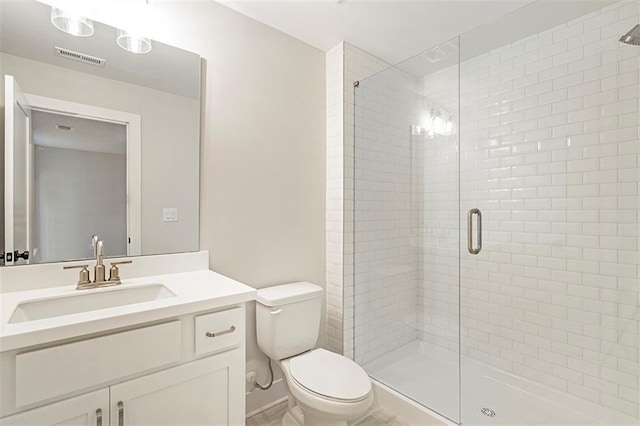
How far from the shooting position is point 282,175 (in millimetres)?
2062

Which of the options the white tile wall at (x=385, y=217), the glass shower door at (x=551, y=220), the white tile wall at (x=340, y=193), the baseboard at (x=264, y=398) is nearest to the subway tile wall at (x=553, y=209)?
the glass shower door at (x=551, y=220)

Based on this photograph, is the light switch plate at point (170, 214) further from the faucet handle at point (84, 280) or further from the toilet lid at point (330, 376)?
the toilet lid at point (330, 376)

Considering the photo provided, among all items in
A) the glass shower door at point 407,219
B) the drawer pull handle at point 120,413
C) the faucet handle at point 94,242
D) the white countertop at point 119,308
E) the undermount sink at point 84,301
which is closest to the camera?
the white countertop at point 119,308

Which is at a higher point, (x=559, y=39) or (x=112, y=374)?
(x=559, y=39)

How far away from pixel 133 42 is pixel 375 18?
1.39m

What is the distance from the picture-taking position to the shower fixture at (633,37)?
160cm

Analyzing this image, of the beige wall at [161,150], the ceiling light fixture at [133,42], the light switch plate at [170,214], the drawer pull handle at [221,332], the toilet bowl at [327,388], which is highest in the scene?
the ceiling light fixture at [133,42]

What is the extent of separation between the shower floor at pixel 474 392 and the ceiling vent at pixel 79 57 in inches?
95.3

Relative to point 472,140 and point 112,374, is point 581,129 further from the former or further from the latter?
point 112,374

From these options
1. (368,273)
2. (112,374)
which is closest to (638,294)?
(368,273)

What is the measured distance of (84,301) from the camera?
49.4 inches

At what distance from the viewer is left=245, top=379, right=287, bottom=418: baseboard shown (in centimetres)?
189

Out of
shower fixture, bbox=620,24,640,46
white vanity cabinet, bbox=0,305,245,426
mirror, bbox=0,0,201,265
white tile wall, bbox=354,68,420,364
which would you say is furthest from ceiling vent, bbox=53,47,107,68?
shower fixture, bbox=620,24,640,46

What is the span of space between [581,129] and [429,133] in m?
0.88
